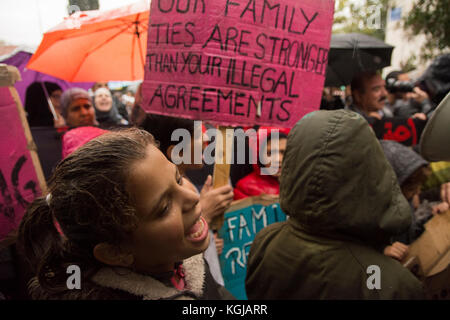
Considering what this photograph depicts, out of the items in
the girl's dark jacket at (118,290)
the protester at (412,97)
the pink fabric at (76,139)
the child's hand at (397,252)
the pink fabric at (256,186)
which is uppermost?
the pink fabric at (76,139)

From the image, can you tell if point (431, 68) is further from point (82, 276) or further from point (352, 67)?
point (82, 276)

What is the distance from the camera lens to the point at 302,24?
1650 millimetres

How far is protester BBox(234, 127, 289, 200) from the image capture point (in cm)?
245

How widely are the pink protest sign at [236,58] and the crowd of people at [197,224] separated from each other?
49 centimetres

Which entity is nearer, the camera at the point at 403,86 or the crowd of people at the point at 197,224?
the crowd of people at the point at 197,224

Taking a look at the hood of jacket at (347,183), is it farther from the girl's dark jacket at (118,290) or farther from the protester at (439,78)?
the protester at (439,78)

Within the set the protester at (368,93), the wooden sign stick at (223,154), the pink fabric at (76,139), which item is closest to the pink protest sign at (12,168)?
the pink fabric at (76,139)

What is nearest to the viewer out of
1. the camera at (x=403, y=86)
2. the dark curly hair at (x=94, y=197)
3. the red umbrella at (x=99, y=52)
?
the dark curly hair at (x=94, y=197)

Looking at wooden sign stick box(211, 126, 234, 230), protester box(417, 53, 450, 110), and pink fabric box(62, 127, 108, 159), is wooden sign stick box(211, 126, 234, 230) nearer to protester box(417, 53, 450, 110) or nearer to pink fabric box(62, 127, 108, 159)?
pink fabric box(62, 127, 108, 159)

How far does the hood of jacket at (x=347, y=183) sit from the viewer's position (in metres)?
1.08

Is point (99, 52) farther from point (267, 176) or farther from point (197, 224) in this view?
point (197, 224)

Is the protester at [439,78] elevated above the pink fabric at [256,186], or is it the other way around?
the protester at [439,78]
